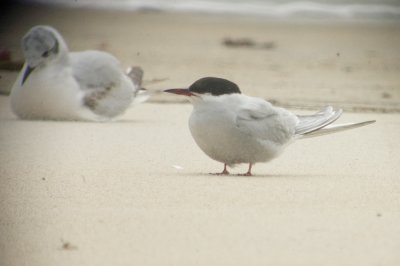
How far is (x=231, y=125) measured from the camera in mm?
4902

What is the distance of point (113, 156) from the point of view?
5477 mm

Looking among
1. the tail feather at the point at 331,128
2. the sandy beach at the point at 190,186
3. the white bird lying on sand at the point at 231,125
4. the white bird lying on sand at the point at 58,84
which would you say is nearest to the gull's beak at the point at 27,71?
the white bird lying on sand at the point at 58,84

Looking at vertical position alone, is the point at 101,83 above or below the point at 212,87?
below

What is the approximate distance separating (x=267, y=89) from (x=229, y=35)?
4.21 metres

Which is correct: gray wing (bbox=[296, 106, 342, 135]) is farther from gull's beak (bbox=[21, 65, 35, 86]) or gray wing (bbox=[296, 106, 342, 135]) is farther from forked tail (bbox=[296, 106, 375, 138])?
gull's beak (bbox=[21, 65, 35, 86])

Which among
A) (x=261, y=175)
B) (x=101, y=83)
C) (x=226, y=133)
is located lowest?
(x=101, y=83)

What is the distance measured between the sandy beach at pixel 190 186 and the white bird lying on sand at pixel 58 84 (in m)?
0.14

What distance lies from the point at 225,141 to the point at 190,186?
14.4 inches

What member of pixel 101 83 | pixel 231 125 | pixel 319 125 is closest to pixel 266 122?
pixel 231 125

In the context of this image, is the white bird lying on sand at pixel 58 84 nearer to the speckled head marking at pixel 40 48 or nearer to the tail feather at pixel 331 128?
the speckled head marking at pixel 40 48

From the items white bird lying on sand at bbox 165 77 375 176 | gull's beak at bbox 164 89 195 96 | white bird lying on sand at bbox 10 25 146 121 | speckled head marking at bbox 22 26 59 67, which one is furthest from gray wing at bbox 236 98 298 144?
speckled head marking at bbox 22 26 59 67

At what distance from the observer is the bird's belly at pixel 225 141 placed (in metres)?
4.89

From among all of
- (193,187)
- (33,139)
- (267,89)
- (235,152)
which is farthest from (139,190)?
(267,89)

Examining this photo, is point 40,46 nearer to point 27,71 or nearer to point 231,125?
point 27,71
